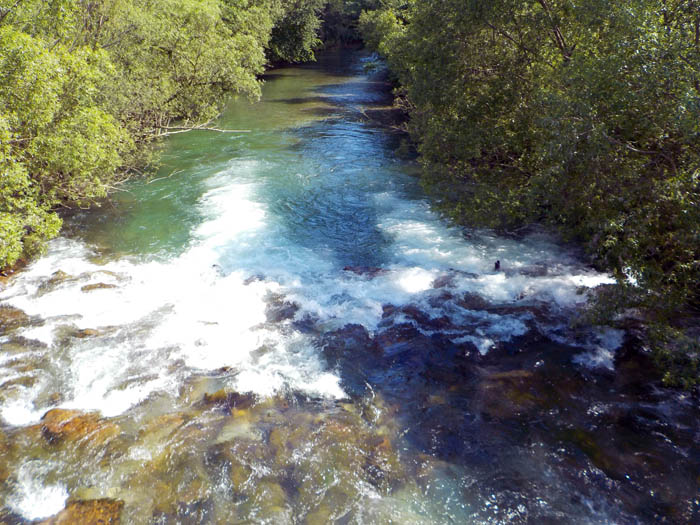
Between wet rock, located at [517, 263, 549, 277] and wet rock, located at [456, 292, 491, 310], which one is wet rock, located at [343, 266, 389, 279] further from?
wet rock, located at [517, 263, 549, 277]

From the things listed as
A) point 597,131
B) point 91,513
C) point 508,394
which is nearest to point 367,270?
point 508,394

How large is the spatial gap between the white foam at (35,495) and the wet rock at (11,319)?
5207 millimetres

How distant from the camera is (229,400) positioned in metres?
10.4

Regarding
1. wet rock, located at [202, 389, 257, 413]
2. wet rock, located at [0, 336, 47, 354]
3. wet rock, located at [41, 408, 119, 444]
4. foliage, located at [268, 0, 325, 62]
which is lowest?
wet rock, located at [202, 389, 257, 413]

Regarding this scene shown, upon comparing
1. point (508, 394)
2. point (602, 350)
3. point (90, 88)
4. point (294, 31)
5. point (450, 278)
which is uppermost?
point (294, 31)

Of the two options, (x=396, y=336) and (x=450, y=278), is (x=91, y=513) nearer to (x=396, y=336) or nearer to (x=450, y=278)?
(x=396, y=336)

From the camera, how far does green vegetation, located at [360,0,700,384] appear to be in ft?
31.0

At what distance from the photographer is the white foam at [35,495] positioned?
312 inches

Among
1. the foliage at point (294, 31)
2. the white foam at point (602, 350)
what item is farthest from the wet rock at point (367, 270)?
the foliage at point (294, 31)

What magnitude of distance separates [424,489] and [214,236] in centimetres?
1330

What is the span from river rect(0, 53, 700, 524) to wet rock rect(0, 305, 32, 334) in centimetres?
7

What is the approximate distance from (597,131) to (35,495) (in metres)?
12.8

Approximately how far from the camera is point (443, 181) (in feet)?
53.2

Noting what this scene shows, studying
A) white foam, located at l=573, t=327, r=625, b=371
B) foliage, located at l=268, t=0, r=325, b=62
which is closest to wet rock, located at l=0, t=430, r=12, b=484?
white foam, located at l=573, t=327, r=625, b=371
